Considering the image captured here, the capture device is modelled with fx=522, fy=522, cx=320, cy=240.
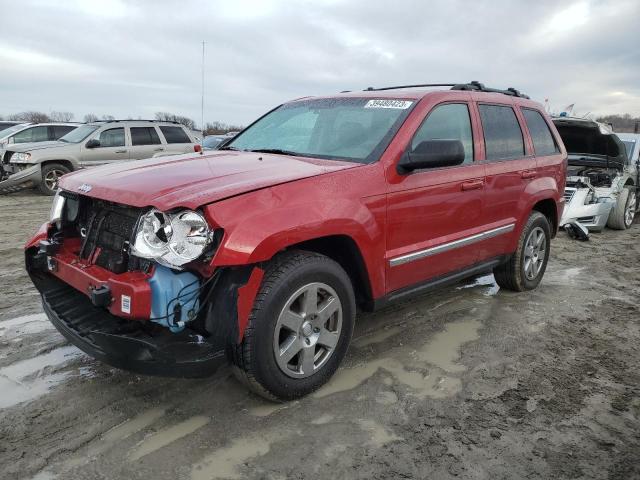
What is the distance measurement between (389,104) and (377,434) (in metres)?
2.25

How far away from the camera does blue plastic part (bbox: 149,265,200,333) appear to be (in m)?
2.47

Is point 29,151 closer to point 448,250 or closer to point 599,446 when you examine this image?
point 448,250

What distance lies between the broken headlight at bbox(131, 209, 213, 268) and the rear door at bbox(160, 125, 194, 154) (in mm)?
10442

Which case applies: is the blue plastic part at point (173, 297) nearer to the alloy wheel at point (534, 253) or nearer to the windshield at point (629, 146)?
the alloy wheel at point (534, 253)

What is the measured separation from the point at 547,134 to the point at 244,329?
13.0 feet

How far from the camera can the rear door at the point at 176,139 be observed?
12.6m

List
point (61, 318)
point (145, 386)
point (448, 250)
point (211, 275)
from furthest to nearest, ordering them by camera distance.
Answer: point (448, 250)
point (145, 386)
point (61, 318)
point (211, 275)

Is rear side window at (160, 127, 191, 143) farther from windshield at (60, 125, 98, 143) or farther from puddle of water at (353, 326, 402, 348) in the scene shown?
puddle of water at (353, 326, 402, 348)

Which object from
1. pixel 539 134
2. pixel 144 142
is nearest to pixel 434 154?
pixel 539 134

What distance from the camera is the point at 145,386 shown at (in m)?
3.10

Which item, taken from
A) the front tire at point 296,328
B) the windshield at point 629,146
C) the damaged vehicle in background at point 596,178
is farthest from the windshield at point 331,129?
the windshield at point 629,146

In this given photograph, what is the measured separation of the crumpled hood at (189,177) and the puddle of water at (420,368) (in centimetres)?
129

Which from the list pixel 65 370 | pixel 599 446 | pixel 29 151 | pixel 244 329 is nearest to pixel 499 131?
pixel 599 446

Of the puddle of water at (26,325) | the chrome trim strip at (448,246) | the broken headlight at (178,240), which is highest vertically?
the broken headlight at (178,240)
